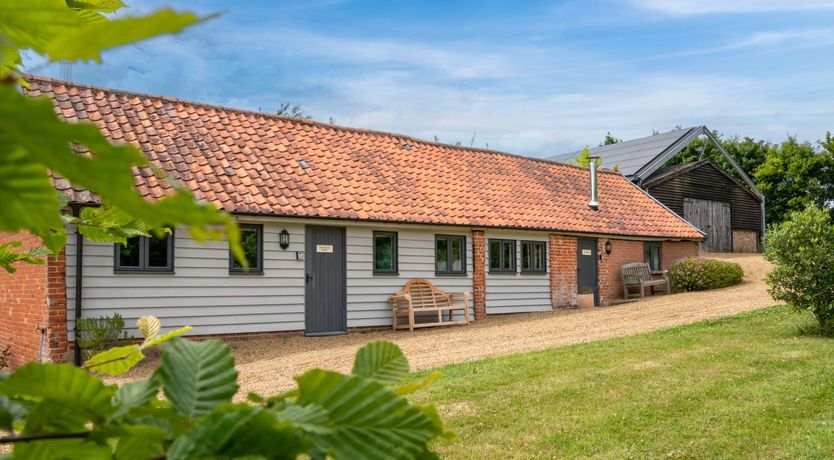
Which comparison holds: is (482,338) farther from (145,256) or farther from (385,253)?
(145,256)

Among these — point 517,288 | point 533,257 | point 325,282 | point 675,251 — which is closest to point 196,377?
point 325,282

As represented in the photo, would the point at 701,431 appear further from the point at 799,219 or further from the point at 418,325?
the point at 418,325

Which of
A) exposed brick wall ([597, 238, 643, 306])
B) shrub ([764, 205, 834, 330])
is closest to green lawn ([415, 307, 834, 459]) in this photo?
shrub ([764, 205, 834, 330])

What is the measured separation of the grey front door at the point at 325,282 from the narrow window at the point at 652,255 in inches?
477

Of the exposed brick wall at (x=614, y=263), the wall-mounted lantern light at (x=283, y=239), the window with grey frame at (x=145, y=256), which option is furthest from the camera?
the exposed brick wall at (x=614, y=263)

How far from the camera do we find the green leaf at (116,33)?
17.2 inches

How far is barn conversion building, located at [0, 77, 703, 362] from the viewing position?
13.5 m

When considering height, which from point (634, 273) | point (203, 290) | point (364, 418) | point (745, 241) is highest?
point (745, 241)

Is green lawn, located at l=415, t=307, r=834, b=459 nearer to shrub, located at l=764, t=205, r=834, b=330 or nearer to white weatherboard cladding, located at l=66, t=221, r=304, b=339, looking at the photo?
shrub, located at l=764, t=205, r=834, b=330

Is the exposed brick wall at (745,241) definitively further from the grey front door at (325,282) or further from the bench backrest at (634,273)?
the grey front door at (325,282)

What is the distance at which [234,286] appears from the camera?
14789 mm

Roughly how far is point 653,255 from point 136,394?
25337 millimetres

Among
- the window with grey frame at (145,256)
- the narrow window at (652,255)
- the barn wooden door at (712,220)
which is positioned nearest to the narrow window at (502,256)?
the narrow window at (652,255)

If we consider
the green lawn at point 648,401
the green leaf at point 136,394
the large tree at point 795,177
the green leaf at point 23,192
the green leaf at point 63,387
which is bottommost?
the green lawn at point 648,401
